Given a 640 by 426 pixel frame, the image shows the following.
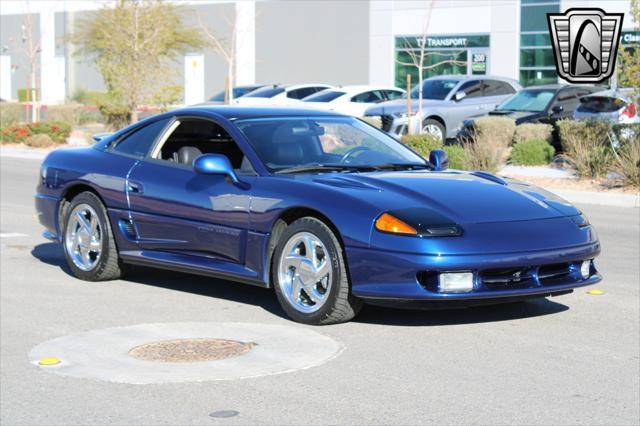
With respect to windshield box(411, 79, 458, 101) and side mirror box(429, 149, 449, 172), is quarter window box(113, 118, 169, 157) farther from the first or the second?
windshield box(411, 79, 458, 101)

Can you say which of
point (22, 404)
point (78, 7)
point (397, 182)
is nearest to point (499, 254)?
point (397, 182)

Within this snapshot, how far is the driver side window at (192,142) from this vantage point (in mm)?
9188

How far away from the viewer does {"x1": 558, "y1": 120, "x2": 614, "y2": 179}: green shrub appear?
19.4 m

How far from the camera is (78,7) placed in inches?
2504

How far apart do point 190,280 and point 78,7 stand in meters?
56.3

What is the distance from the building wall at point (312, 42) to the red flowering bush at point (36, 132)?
19375 millimetres

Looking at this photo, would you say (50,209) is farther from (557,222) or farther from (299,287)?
(557,222)

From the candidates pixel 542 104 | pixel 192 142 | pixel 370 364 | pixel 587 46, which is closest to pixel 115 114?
pixel 542 104

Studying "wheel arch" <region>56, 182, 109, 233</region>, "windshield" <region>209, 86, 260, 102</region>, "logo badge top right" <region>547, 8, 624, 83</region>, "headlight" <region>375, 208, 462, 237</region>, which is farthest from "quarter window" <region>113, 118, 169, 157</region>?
"windshield" <region>209, 86, 260, 102</region>

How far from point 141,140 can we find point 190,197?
3.58 ft

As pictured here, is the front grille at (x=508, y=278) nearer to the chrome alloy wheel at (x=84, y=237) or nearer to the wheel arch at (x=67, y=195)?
the chrome alloy wheel at (x=84, y=237)

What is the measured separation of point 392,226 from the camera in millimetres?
7484

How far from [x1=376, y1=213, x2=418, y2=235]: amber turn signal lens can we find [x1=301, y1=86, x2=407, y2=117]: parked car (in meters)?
23.2

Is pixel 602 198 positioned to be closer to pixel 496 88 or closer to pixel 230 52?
pixel 496 88
